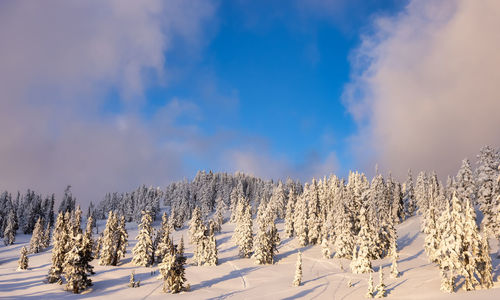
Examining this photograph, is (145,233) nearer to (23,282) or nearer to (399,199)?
(23,282)

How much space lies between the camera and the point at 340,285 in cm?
4456

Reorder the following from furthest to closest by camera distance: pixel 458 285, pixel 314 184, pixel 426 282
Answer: pixel 314 184, pixel 426 282, pixel 458 285

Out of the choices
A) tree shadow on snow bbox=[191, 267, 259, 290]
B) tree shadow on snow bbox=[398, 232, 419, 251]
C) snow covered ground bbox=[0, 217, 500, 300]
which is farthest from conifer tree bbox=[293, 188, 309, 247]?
tree shadow on snow bbox=[191, 267, 259, 290]

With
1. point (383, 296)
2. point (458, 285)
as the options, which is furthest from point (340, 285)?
point (458, 285)

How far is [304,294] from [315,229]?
49.2 metres

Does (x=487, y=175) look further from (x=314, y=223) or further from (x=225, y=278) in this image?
(x=225, y=278)

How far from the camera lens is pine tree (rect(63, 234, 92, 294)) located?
40.8m

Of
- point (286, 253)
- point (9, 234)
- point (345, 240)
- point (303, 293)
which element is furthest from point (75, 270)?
point (9, 234)

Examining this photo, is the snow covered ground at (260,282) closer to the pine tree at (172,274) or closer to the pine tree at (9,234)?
the pine tree at (172,274)

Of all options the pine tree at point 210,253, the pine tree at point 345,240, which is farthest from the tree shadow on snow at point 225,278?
the pine tree at point 345,240

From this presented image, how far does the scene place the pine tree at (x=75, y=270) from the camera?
40.8m

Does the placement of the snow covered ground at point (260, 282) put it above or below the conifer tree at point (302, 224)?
below

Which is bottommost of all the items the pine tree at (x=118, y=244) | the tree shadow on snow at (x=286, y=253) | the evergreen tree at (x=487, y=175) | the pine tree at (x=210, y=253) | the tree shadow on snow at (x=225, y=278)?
the tree shadow on snow at (x=286, y=253)

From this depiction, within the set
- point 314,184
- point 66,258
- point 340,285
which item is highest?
point 314,184
